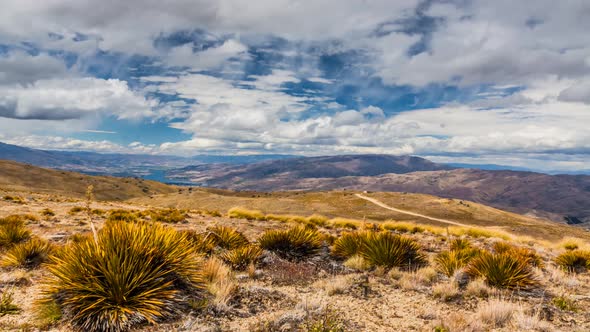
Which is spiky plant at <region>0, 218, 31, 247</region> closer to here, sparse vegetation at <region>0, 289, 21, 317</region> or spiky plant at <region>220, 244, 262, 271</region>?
sparse vegetation at <region>0, 289, 21, 317</region>

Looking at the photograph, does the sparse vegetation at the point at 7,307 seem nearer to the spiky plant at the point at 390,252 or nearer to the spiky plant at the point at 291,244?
the spiky plant at the point at 291,244

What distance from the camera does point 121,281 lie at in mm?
4988

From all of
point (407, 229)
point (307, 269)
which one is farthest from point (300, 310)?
point (407, 229)

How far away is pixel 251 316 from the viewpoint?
5.69 metres

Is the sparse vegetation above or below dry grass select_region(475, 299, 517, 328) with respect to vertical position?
above

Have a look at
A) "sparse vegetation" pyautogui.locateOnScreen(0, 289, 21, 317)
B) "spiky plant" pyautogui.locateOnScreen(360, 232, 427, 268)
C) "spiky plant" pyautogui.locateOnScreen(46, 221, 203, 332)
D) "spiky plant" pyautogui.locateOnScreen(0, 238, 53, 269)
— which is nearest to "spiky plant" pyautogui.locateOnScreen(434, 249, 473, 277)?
"spiky plant" pyautogui.locateOnScreen(360, 232, 427, 268)

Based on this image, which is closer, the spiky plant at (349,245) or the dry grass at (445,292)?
the dry grass at (445,292)

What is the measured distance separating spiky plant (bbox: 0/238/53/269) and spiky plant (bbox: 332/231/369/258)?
354 inches

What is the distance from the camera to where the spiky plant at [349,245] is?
10.8 metres

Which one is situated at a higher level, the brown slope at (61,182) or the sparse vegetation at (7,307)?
the sparse vegetation at (7,307)

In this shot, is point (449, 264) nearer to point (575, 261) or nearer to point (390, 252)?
point (390, 252)

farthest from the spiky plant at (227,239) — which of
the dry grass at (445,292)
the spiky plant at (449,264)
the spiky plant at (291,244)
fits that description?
the spiky plant at (449,264)

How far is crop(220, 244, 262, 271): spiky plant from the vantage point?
354 inches

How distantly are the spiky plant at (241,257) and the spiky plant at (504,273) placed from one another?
639cm
